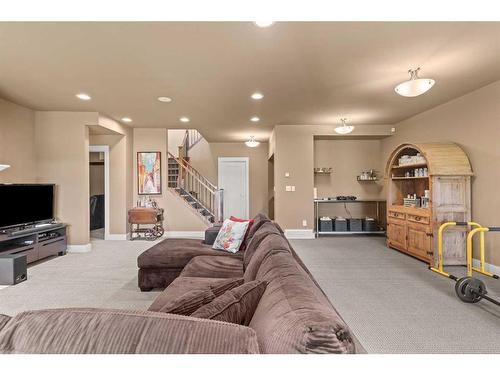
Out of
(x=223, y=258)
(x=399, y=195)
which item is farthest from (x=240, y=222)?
(x=399, y=195)

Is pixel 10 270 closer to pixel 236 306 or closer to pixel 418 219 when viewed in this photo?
pixel 236 306

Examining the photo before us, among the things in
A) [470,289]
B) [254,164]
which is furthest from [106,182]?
[470,289]

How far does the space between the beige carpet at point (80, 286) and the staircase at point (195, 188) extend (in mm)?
2864

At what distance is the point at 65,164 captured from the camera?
5000mm

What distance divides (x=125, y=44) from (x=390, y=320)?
3611 millimetres

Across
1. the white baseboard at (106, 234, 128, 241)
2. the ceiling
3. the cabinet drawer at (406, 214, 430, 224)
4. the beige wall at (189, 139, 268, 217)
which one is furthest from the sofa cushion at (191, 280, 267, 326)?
the beige wall at (189, 139, 268, 217)

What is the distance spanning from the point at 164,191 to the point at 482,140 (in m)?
6.06

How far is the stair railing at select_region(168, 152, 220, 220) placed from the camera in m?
7.73

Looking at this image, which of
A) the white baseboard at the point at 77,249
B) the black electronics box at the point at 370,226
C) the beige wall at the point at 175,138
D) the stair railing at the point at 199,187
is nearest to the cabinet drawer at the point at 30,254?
the white baseboard at the point at 77,249

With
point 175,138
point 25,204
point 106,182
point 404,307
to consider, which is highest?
point 175,138

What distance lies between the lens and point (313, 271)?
3.77 metres

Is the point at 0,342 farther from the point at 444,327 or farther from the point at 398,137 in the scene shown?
the point at 398,137

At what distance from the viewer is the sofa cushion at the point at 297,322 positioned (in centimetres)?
72

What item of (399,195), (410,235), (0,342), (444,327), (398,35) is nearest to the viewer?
(0,342)
